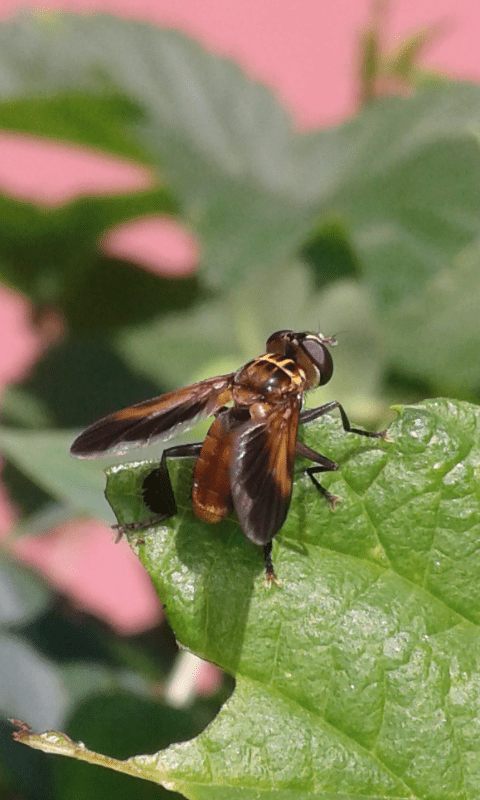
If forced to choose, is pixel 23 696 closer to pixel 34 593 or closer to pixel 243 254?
pixel 34 593

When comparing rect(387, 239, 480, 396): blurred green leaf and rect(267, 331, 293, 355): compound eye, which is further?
rect(387, 239, 480, 396): blurred green leaf

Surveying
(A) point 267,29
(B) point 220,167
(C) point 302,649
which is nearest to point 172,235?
(A) point 267,29

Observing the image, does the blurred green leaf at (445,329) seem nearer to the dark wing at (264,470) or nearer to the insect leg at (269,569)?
the dark wing at (264,470)

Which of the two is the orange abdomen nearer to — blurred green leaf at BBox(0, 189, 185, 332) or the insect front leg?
the insect front leg

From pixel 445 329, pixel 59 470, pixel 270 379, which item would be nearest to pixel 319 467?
pixel 270 379

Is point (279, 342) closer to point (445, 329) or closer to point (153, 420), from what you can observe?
point (153, 420)

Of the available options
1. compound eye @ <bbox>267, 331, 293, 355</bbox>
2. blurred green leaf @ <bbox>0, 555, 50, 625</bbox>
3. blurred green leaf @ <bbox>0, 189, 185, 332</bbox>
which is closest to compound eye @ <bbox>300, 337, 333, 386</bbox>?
compound eye @ <bbox>267, 331, 293, 355</bbox>

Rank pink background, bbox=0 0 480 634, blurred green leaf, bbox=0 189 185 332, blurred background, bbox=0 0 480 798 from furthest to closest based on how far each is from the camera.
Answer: pink background, bbox=0 0 480 634, blurred green leaf, bbox=0 189 185 332, blurred background, bbox=0 0 480 798
